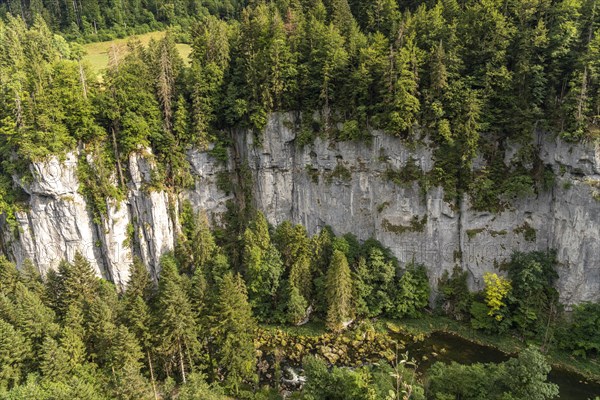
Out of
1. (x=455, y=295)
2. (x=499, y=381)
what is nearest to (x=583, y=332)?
(x=455, y=295)

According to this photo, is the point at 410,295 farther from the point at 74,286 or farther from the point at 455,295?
the point at 74,286

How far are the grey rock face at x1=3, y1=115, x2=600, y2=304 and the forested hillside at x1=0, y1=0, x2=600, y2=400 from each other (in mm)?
582

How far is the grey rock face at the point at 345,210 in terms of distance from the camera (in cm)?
3834

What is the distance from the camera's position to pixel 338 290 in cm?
4072

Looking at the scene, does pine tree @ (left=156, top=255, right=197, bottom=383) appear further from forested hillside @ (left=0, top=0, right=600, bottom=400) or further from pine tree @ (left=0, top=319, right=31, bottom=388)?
pine tree @ (left=0, top=319, right=31, bottom=388)

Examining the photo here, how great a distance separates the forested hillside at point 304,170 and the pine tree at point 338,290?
0.17 m

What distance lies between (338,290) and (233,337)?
12270 millimetres

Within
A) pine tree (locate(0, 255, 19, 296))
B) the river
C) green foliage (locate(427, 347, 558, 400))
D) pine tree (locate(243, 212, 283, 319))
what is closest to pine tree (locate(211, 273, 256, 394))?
pine tree (locate(243, 212, 283, 319))

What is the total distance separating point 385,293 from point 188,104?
33.1 meters

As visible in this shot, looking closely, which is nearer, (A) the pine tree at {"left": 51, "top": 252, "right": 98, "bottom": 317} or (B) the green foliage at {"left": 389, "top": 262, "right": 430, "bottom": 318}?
(A) the pine tree at {"left": 51, "top": 252, "right": 98, "bottom": 317}

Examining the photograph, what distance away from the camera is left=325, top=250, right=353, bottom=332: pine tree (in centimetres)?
4062

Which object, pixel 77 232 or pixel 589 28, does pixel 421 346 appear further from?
pixel 77 232

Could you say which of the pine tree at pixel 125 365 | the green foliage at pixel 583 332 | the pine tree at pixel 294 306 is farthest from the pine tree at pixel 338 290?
the green foliage at pixel 583 332

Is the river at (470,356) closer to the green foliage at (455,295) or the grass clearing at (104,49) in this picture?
the green foliage at (455,295)
